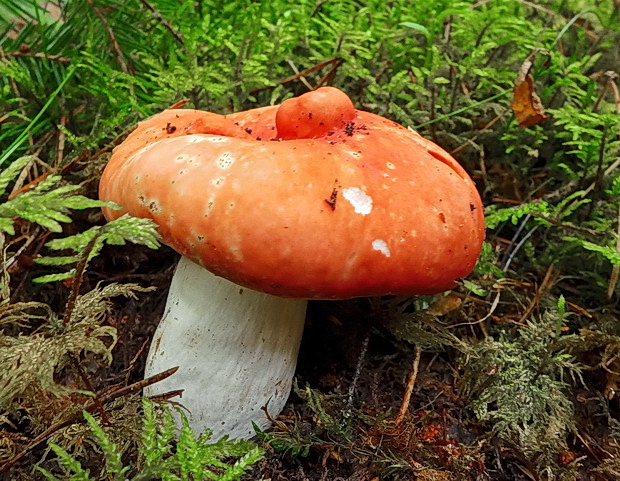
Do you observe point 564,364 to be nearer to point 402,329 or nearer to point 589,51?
point 402,329

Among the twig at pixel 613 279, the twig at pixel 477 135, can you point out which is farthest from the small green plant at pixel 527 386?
the twig at pixel 477 135

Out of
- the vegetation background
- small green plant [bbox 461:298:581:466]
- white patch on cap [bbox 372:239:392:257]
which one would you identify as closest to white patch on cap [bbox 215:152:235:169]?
the vegetation background

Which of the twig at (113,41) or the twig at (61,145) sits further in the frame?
the twig at (113,41)

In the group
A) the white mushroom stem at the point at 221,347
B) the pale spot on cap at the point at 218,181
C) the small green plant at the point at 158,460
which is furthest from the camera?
the white mushroom stem at the point at 221,347

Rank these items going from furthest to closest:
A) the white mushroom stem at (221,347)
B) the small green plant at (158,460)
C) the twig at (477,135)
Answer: the twig at (477,135) → the white mushroom stem at (221,347) → the small green plant at (158,460)

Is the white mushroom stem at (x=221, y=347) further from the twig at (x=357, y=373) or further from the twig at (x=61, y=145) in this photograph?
the twig at (x=61, y=145)

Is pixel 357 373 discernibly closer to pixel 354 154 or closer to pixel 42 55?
pixel 354 154

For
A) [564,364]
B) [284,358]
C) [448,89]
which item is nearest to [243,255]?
[284,358]
